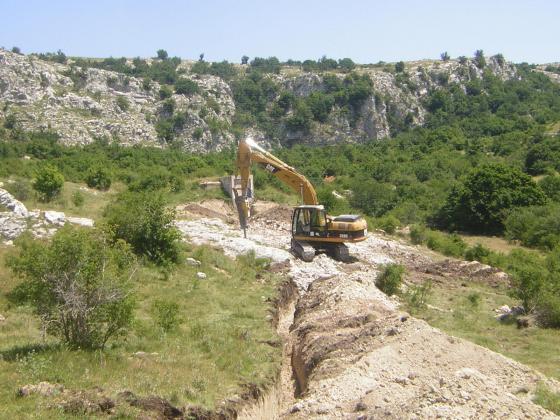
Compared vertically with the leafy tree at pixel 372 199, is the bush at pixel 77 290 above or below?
above

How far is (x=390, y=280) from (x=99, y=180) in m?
24.0

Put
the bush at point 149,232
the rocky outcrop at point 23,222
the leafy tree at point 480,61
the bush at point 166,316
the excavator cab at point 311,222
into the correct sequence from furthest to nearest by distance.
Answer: the leafy tree at point 480,61 < the excavator cab at point 311,222 < the bush at point 149,232 < the rocky outcrop at point 23,222 < the bush at point 166,316

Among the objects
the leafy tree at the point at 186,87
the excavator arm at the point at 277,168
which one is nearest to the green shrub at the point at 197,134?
the leafy tree at the point at 186,87

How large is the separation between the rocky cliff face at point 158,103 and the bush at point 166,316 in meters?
52.1

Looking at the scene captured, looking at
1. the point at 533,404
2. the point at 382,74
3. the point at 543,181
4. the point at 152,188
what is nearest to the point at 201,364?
the point at 533,404

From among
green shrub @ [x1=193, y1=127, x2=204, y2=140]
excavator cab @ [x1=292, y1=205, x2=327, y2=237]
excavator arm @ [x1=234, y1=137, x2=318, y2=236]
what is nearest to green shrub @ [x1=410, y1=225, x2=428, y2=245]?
excavator arm @ [x1=234, y1=137, x2=318, y2=236]

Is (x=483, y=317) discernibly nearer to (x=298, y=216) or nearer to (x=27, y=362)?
(x=298, y=216)

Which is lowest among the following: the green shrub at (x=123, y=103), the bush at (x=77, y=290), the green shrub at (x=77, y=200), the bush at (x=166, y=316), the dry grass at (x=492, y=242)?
the dry grass at (x=492, y=242)

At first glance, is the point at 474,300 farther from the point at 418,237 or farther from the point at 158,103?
the point at 158,103

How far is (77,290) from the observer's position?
11133 mm

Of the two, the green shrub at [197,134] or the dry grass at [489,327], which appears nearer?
the dry grass at [489,327]

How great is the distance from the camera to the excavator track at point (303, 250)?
22.8m

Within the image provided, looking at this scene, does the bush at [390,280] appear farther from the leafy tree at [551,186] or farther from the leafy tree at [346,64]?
the leafy tree at [346,64]

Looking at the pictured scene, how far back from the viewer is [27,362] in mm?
10078
